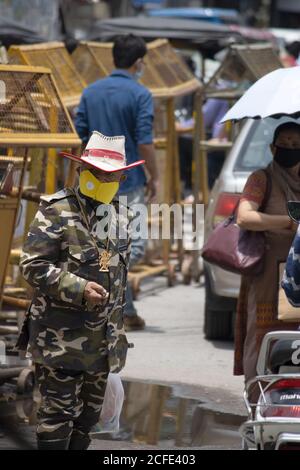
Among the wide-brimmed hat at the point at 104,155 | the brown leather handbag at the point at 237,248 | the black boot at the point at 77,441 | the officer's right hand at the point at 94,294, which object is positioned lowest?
the black boot at the point at 77,441

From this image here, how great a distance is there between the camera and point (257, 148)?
9.62m

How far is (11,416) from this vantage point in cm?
740

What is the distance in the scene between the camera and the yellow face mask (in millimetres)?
5582

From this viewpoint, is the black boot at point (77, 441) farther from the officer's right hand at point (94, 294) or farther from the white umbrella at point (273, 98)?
the white umbrella at point (273, 98)

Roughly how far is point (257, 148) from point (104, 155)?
410 centimetres

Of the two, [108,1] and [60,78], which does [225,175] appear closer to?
[60,78]

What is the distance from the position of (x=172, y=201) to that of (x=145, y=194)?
80.0 inches

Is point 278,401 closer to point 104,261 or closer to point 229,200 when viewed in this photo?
point 104,261

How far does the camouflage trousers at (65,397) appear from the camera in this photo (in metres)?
5.52

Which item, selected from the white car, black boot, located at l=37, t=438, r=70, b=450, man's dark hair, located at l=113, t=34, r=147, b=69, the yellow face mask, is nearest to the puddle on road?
black boot, located at l=37, t=438, r=70, b=450

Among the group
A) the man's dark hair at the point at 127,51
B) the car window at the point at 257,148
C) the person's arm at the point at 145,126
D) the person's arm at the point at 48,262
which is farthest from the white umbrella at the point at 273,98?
the man's dark hair at the point at 127,51

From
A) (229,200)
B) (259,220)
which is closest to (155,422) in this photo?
(259,220)

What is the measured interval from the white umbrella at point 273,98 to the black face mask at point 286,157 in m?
0.18
